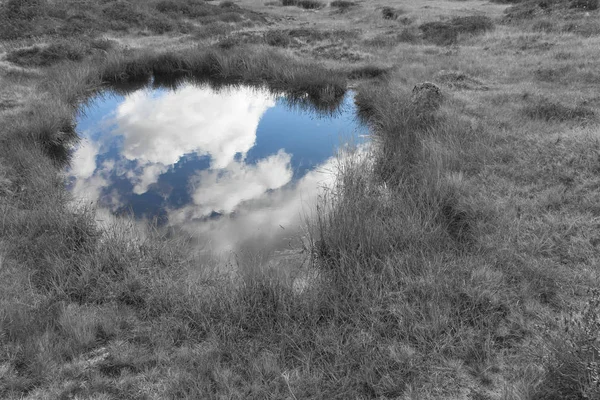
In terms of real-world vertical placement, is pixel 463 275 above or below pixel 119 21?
below

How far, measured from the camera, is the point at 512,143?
8.10 meters

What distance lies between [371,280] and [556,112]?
7.39 m

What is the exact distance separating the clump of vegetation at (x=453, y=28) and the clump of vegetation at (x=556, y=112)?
30.7ft

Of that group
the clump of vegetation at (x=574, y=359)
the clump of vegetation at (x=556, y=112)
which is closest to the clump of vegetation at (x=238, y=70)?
the clump of vegetation at (x=556, y=112)

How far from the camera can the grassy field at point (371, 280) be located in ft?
12.1

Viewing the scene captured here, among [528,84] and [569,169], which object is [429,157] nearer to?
[569,169]

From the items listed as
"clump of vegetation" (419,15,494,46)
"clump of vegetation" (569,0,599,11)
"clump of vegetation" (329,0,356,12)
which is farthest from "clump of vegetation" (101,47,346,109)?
"clump of vegetation" (329,0,356,12)

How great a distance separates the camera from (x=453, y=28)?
19.5m

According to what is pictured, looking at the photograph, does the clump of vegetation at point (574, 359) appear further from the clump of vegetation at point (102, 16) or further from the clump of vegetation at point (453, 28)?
the clump of vegetation at point (102, 16)

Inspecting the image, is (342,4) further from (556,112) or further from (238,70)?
(556,112)

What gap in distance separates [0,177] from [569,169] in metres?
9.81

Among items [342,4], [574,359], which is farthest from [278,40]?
[574,359]

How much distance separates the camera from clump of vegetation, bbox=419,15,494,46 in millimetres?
18562

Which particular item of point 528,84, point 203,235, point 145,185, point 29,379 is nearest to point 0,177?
point 145,185
